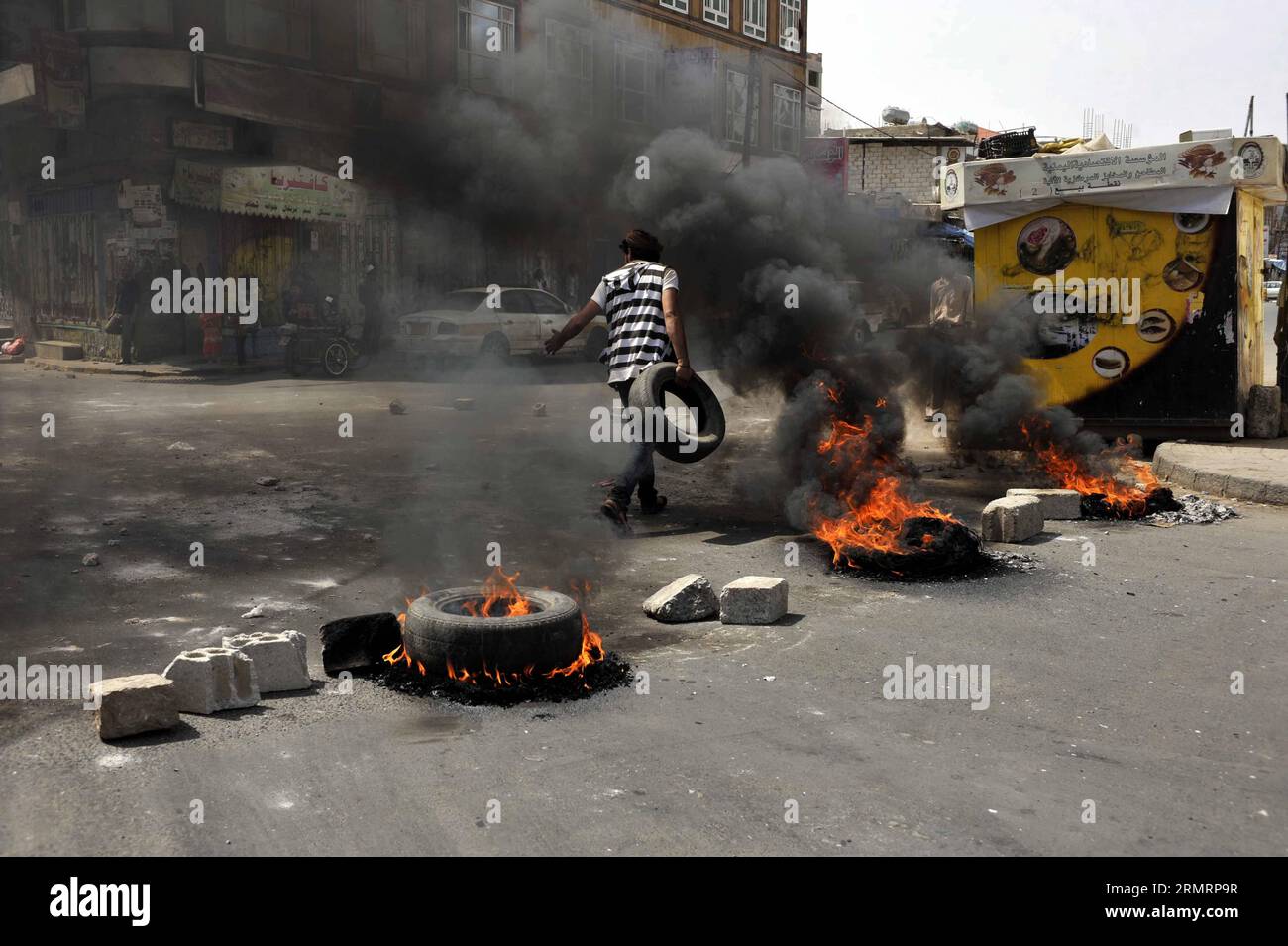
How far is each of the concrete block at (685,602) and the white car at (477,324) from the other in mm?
12860

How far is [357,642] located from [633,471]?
3328 mm

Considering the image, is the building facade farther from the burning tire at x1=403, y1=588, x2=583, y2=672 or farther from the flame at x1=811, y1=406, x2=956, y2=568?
the burning tire at x1=403, y1=588, x2=583, y2=672

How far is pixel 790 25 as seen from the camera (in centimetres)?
3653

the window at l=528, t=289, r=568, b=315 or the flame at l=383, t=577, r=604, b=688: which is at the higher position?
the window at l=528, t=289, r=568, b=315

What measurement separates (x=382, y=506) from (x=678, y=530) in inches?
82.0

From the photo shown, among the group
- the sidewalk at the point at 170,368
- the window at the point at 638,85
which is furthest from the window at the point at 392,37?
the sidewalk at the point at 170,368

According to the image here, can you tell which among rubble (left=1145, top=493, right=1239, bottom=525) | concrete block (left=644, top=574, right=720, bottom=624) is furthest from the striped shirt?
rubble (left=1145, top=493, right=1239, bottom=525)

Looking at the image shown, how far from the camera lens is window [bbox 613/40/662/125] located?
11227mm

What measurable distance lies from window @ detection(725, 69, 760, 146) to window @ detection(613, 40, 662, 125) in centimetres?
84

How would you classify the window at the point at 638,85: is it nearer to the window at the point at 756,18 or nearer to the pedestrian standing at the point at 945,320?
the pedestrian standing at the point at 945,320

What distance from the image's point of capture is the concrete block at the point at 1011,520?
732cm

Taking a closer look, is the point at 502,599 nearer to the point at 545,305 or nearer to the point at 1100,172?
the point at 1100,172

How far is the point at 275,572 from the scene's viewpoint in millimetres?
6273

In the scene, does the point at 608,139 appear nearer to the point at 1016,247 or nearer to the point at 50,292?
the point at 1016,247
